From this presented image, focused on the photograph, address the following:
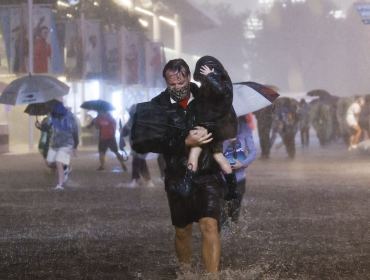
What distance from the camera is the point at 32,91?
12.3 metres

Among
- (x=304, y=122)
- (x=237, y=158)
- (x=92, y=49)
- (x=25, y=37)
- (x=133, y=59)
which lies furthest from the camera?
(x=133, y=59)

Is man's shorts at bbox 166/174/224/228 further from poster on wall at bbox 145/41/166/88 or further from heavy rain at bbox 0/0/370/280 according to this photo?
poster on wall at bbox 145/41/166/88

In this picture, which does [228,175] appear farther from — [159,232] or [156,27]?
[156,27]

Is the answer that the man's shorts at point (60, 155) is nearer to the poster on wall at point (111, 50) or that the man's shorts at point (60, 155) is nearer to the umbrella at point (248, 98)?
the umbrella at point (248, 98)

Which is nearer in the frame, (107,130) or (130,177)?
(130,177)

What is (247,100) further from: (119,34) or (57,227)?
(119,34)

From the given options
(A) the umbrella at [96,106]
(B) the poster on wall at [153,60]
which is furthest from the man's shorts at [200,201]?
(B) the poster on wall at [153,60]

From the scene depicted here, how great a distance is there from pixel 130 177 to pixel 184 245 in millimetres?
10214

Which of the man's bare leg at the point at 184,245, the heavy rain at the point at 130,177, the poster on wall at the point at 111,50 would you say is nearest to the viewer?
the man's bare leg at the point at 184,245

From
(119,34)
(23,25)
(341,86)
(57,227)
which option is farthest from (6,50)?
(341,86)

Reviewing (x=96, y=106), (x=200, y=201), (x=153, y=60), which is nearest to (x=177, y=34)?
(x=153, y=60)

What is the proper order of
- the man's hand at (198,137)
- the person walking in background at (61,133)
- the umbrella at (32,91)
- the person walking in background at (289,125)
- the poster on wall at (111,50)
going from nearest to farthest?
1. the man's hand at (198,137)
2. the person walking in background at (61,133)
3. the umbrella at (32,91)
4. the person walking in background at (289,125)
5. the poster on wall at (111,50)

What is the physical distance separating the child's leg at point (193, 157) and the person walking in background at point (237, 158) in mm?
1670

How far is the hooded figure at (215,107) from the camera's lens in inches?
173
